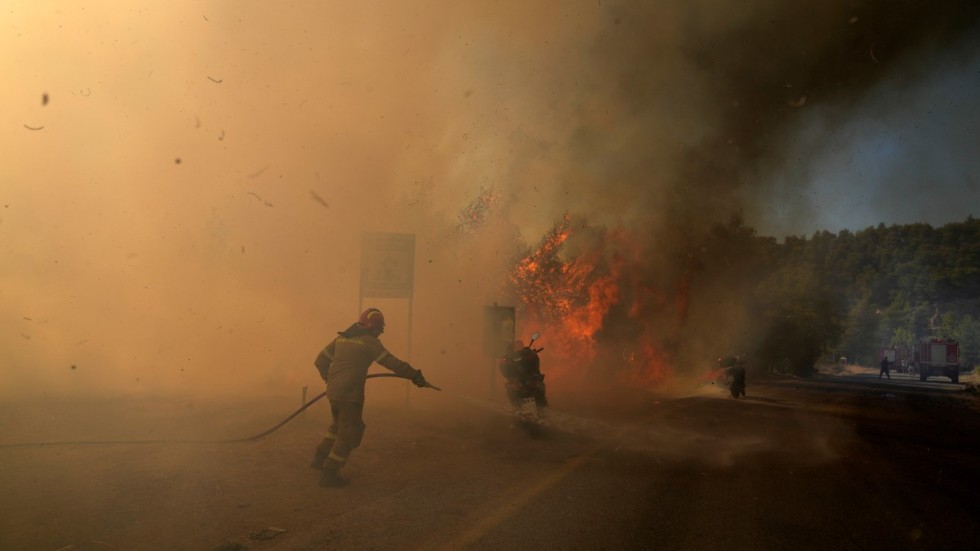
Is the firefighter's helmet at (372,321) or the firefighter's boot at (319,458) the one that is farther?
the firefighter's helmet at (372,321)

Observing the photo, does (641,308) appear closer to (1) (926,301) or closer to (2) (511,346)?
(2) (511,346)

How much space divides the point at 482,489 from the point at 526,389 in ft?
11.9

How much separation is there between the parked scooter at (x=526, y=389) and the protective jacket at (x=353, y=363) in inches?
130

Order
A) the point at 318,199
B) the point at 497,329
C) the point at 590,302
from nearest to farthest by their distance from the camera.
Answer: the point at 497,329
the point at 318,199
the point at 590,302

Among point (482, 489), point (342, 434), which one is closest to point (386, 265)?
point (342, 434)

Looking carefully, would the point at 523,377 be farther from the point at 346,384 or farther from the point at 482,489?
the point at 346,384

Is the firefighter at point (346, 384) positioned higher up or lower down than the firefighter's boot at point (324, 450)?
higher up

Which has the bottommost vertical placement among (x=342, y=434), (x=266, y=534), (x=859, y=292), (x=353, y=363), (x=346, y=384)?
(x=266, y=534)

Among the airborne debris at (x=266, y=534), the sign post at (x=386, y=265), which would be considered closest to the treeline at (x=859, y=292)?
the sign post at (x=386, y=265)

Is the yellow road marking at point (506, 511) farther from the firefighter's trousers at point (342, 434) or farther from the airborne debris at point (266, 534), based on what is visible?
the firefighter's trousers at point (342, 434)

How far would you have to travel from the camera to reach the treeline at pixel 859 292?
40.3m

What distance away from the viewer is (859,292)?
6819 centimetres

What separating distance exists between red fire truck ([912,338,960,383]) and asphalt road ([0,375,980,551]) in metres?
40.9

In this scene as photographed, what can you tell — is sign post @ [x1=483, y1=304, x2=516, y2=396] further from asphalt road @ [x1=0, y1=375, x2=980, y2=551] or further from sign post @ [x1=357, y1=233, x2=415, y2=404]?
asphalt road @ [x1=0, y1=375, x2=980, y2=551]
